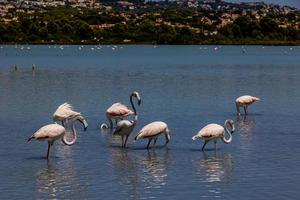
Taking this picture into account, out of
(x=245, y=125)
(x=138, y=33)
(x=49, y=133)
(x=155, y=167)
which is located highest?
(x=138, y=33)

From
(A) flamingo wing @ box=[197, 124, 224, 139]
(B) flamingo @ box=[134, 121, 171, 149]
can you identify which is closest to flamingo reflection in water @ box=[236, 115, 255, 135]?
(A) flamingo wing @ box=[197, 124, 224, 139]

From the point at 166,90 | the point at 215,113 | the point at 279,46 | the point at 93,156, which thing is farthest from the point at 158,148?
the point at 279,46

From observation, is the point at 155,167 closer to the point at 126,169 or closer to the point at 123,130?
the point at 126,169

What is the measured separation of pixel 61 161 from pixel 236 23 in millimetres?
145333

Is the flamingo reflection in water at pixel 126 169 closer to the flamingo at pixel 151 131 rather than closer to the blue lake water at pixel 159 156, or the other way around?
the blue lake water at pixel 159 156

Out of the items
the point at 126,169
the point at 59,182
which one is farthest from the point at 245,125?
the point at 59,182

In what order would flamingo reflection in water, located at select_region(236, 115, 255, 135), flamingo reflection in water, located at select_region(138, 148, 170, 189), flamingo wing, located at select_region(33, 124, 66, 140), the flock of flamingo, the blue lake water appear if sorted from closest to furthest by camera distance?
1. the blue lake water
2. flamingo reflection in water, located at select_region(138, 148, 170, 189)
3. flamingo wing, located at select_region(33, 124, 66, 140)
4. the flock of flamingo
5. flamingo reflection in water, located at select_region(236, 115, 255, 135)

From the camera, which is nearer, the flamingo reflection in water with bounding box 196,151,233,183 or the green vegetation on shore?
the flamingo reflection in water with bounding box 196,151,233,183

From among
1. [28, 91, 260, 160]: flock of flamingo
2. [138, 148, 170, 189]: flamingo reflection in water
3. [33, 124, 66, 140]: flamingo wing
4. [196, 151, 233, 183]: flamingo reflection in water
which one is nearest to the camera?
[138, 148, 170, 189]: flamingo reflection in water

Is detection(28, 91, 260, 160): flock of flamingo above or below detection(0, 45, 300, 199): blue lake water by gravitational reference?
above

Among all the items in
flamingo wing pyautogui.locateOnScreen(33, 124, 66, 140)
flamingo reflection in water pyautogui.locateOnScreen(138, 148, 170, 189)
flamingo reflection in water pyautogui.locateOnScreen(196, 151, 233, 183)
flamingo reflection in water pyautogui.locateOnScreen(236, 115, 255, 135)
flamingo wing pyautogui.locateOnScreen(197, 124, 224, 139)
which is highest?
flamingo wing pyautogui.locateOnScreen(33, 124, 66, 140)

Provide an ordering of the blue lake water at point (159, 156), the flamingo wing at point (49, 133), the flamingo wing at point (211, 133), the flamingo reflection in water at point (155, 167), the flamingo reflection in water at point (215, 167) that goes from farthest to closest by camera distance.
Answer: the flamingo wing at point (211, 133)
the flamingo wing at point (49, 133)
the flamingo reflection in water at point (215, 167)
the flamingo reflection in water at point (155, 167)
the blue lake water at point (159, 156)

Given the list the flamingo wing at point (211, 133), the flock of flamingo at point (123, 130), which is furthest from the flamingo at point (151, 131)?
the flamingo wing at point (211, 133)

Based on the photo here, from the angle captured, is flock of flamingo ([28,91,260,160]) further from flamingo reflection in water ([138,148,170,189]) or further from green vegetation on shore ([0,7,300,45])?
green vegetation on shore ([0,7,300,45])
